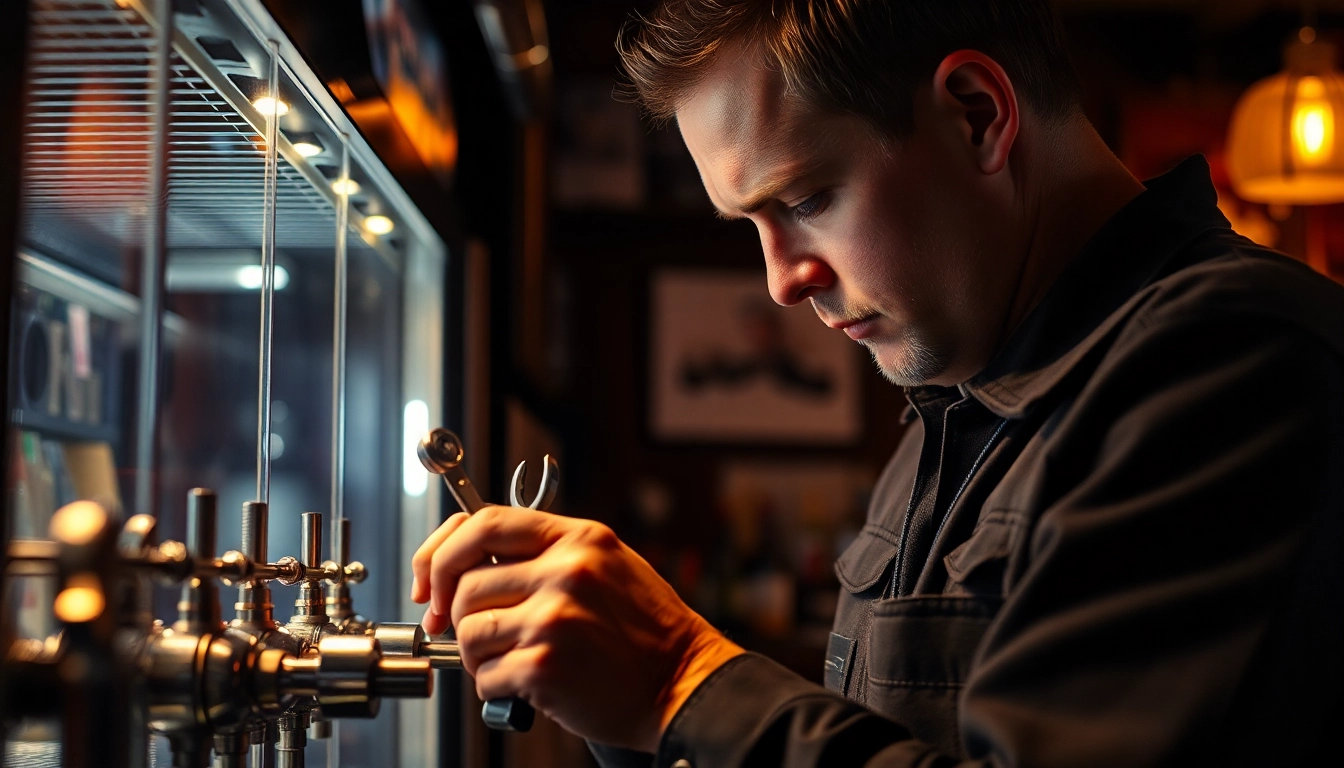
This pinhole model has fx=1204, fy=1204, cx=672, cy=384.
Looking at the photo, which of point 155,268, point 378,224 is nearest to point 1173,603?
point 155,268

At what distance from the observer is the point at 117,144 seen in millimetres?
743

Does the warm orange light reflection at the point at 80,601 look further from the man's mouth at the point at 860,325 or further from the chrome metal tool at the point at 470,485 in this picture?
the man's mouth at the point at 860,325

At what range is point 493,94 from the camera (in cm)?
262

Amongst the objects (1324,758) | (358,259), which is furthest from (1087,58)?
(1324,758)

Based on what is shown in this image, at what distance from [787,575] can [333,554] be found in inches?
107

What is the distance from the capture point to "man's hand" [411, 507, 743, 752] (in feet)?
2.42

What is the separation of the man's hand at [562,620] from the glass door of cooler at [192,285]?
21 cm

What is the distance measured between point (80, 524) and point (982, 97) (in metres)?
0.77

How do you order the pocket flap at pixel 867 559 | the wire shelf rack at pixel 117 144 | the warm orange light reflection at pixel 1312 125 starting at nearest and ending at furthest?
the wire shelf rack at pixel 117 144
the pocket flap at pixel 867 559
the warm orange light reflection at pixel 1312 125

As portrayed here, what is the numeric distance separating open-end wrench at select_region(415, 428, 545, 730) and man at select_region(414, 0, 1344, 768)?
0.01 meters

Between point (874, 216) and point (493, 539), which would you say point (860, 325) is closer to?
point (874, 216)

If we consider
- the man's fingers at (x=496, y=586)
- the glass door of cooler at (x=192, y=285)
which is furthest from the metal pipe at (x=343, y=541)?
the man's fingers at (x=496, y=586)

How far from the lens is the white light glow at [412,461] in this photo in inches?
62.7


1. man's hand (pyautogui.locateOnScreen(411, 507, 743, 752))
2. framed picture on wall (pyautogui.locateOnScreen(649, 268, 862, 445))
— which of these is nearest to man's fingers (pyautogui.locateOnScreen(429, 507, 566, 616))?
man's hand (pyautogui.locateOnScreen(411, 507, 743, 752))
